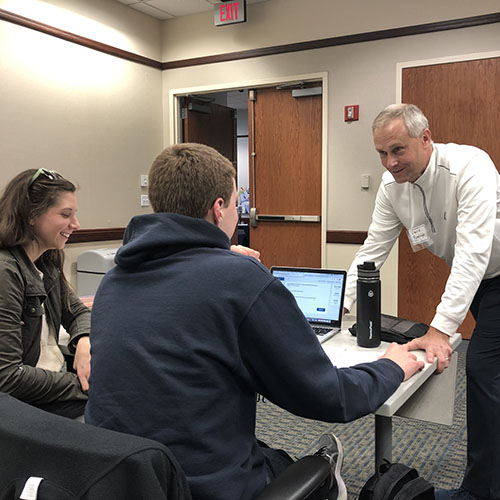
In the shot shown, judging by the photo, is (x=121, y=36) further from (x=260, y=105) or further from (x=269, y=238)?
(x=269, y=238)

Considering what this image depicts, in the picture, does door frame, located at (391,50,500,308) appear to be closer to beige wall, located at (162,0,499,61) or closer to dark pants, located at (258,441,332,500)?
beige wall, located at (162,0,499,61)

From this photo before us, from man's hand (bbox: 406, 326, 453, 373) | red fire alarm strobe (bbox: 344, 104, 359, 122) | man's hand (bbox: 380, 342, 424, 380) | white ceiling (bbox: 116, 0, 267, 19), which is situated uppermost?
white ceiling (bbox: 116, 0, 267, 19)

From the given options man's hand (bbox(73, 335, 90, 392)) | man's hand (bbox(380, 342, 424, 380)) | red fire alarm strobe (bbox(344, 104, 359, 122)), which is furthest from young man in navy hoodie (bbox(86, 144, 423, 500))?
red fire alarm strobe (bbox(344, 104, 359, 122))

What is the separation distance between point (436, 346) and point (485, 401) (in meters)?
0.52

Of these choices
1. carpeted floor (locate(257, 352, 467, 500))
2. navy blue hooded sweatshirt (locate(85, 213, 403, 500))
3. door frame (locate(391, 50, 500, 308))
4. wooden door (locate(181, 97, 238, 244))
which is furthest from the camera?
wooden door (locate(181, 97, 238, 244))

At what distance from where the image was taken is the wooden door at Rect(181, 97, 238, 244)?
5.27 m

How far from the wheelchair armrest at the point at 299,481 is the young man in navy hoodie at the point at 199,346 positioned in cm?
6

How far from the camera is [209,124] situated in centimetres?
557

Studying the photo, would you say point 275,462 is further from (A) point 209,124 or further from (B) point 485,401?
(A) point 209,124

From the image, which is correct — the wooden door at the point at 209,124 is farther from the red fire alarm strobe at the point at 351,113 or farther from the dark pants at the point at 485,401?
the dark pants at the point at 485,401

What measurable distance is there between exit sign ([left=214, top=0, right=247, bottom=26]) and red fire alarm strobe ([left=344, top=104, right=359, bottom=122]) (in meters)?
1.14

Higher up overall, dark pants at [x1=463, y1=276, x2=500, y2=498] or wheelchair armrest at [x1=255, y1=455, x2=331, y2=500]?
wheelchair armrest at [x1=255, y1=455, x2=331, y2=500]

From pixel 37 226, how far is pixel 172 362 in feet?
3.04

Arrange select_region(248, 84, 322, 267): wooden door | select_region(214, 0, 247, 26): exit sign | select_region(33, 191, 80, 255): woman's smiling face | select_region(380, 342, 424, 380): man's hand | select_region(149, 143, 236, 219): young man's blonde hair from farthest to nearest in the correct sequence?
1. select_region(248, 84, 322, 267): wooden door
2. select_region(214, 0, 247, 26): exit sign
3. select_region(33, 191, 80, 255): woman's smiling face
4. select_region(380, 342, 424, 380): man's hand
5. select_region(149, 143, 236, 219): young man's blonde hair
